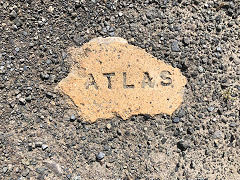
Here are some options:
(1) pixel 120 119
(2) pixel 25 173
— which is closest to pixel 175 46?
(1) pixel 120 119

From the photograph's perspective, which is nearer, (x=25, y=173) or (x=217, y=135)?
(x=25, y=173)

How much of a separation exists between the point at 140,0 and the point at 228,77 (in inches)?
30.2

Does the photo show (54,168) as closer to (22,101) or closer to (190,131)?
(22,101)

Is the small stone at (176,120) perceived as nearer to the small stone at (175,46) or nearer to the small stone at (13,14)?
the small stone at (175,46)

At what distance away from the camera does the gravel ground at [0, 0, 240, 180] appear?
2.00 metres

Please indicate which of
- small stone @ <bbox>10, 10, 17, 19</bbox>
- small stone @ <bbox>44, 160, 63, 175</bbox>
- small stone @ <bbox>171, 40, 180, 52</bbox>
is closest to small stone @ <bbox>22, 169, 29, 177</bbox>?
small stone @ <bbox>44, 160, 63, 175</bbox>

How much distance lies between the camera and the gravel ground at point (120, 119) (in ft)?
6.55

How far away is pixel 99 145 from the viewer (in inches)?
79.5

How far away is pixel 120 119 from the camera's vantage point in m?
2.03

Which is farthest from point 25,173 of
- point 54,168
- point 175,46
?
point 175,46

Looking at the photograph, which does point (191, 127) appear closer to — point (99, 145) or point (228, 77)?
point (228, 77)

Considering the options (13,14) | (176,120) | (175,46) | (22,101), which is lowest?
(176,120)

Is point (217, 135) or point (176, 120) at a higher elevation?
point (176, 120)

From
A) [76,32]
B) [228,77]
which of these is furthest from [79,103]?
[228,77]
